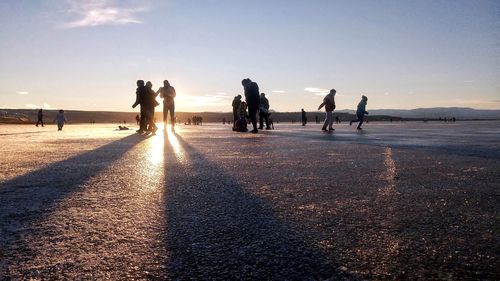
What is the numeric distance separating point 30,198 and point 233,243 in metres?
2.46

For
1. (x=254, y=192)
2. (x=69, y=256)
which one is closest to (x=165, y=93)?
(x=254, y=192)

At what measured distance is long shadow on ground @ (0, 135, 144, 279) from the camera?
2459 millimetres

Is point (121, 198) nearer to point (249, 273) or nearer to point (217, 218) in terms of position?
point (217, 218)

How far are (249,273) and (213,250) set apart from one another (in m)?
0.42

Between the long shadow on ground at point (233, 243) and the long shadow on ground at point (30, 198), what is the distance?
0.85 metres

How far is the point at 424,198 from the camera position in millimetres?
4031

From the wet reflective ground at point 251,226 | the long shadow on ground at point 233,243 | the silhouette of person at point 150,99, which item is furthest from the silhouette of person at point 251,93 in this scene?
the long shadow on ground at point 233,243

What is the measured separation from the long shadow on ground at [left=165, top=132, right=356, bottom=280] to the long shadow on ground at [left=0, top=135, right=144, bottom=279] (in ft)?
2.79

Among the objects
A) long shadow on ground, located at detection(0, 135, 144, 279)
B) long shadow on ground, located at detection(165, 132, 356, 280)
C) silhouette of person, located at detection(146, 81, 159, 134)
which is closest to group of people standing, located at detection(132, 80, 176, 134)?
silhouette of person, located at detection(146, 81, 159, 134)

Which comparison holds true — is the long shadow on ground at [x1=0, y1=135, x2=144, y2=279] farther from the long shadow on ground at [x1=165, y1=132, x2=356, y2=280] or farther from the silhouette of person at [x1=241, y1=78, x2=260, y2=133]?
the silhouette of person at [x1=241, y1=78, x2=260, y2=133]

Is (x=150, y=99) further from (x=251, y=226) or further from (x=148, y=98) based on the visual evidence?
(x=251, y=226)

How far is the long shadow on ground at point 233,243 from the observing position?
2.07 metres

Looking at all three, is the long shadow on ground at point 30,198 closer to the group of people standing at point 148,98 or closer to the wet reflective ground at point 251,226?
the wet reflective ground at point 251,226

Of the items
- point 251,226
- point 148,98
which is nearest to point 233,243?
point 251,226
